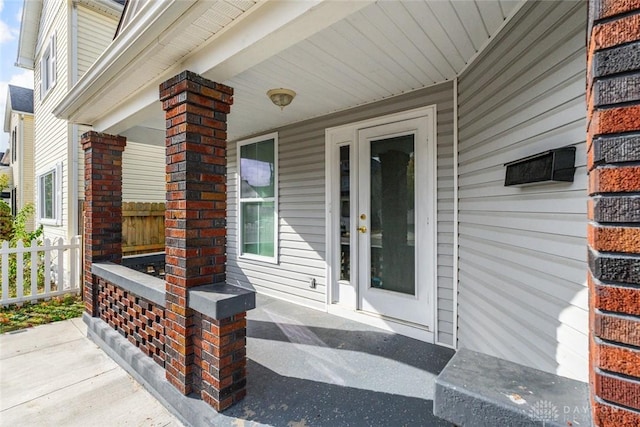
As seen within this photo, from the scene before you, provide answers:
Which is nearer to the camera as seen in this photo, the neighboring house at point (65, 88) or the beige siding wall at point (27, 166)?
the neighboring house at point (65, 88)

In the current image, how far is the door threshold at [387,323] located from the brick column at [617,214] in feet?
7.81

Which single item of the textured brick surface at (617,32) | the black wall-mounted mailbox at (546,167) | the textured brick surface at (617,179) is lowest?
the textured brick surface at (617,179)

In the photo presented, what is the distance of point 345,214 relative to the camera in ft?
12.1

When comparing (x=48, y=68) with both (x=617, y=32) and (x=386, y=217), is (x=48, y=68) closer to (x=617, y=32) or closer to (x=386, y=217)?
(x=386, y=217)

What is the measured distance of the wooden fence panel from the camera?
5.46 m

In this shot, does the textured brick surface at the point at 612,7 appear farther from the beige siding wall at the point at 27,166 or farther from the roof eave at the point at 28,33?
the beige siding wall at the point at 27,166

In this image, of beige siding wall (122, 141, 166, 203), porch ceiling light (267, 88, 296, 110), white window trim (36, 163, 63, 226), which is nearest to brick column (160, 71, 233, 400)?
porch ceiling light (267, 88, 296, 110)

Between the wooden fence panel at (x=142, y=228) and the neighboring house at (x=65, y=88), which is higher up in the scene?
the neighboring house at (x=65, y=88)

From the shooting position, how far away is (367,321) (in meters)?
A: 3.48

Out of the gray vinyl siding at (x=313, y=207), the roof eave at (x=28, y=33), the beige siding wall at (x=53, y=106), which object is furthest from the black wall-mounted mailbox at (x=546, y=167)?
the roof eave at (x=28, y=33)

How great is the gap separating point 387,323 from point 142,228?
15.3 feet

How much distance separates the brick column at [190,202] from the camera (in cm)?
215

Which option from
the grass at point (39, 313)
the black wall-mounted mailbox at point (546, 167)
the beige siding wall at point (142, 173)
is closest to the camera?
the black wall-mounted mailbox at point (546, 167)

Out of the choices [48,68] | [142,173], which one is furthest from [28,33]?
[142,173]
